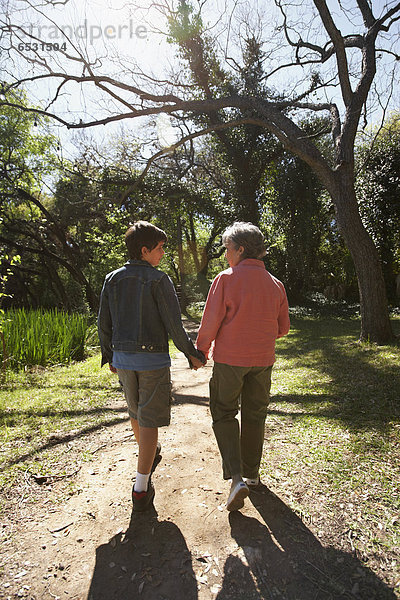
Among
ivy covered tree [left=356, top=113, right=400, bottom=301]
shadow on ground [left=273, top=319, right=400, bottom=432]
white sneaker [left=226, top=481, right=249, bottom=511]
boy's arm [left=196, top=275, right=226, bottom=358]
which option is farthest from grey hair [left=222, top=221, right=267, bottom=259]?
ivy covered tree [left=356, top=113, right=400, bottom=301]

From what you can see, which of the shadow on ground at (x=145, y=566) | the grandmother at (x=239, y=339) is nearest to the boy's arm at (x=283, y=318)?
the grandmother at (x=239, y=339)

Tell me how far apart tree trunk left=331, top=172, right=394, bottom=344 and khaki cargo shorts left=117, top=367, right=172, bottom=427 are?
17.1 ft

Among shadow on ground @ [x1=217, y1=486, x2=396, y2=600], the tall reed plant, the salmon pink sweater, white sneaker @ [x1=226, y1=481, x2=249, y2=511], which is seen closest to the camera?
shadow on ground @ [x1=217, y1=486, x2=396, y2=600]

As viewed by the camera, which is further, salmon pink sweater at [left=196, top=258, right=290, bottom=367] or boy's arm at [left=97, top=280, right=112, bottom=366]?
boy's arm at [left=97, top=280, right=112, bottom=366]

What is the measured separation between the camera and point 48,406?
14.0ft

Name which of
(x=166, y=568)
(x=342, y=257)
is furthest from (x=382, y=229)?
(x=166, y=568)

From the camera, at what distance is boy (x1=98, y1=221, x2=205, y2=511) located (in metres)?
2.14

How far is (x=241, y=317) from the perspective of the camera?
210cm

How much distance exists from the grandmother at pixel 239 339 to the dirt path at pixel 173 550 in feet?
0.85

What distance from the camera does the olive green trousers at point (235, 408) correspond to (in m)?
2.13

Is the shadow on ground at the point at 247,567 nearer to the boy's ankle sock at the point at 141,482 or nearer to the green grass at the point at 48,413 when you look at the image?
the boy's ankle sock at the point at 141,482

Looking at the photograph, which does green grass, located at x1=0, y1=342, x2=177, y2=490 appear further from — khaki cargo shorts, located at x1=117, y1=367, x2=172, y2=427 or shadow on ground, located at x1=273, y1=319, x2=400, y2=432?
shadow on ground, located at x1=273, y1=319, x2=400, y2=432

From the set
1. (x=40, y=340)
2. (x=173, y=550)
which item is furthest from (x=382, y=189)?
(x=173, y=550)

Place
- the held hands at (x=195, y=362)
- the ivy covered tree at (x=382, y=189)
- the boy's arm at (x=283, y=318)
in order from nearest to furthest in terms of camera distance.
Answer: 1. the held hands at (x=195, y=362)
2. the boy's arm at (x=283, y=318)
3. the ivy covered tree at (x=382, y=189)
